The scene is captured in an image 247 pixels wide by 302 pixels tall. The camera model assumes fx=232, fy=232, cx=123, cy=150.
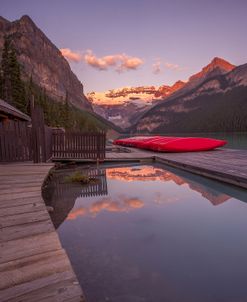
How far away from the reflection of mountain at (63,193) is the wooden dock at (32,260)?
1010mm

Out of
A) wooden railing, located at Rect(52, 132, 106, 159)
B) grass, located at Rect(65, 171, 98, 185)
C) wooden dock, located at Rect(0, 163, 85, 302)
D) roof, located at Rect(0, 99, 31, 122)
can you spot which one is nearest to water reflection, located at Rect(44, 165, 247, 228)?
grass, located at Rect(65, 171, 98, 185)

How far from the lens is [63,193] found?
7172 millimetres

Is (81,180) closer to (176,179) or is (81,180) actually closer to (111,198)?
(111,198)

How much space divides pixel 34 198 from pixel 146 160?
32.4 ft

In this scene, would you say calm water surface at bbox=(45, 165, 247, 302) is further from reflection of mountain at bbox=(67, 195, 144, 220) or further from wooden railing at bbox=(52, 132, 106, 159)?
wooden railing at bbox=(52, 132, 106, 159)

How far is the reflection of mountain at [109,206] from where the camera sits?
537cm

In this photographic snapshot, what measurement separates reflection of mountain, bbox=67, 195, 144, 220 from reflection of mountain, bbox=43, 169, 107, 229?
269 millimetres

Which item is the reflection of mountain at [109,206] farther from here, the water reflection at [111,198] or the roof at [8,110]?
the roof at [8,110]

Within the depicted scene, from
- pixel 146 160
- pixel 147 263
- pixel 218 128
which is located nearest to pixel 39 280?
pixel 147 263

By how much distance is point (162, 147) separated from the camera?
1614 cm

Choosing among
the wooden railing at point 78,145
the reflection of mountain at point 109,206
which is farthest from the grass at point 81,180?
the wooden railing at point 78,145

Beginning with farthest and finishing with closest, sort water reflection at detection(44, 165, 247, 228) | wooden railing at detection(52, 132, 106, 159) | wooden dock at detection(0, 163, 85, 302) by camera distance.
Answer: wooden railing at detection(52, 132, 106, 159), water reflection at detection(44, 165, 247, 228), wooden dock at detection(0, 163, 85, 302)

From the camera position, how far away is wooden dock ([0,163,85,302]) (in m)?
1.99

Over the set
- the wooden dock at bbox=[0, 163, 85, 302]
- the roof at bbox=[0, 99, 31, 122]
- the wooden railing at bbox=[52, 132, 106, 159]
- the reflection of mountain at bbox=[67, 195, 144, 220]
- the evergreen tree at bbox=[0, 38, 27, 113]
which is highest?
the evergreen tree at bbox=[0, 38, 27, 113]
